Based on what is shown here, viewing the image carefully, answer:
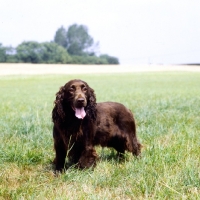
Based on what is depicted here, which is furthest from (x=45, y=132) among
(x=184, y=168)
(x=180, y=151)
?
(x=184, y=168)

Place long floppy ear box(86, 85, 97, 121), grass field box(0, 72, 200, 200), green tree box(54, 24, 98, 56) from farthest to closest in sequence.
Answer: green tree box(54, 24, 98, 56) < long floppy ear box(86, 85, 97, 121) < grass field box(0, 72, 200, 200)

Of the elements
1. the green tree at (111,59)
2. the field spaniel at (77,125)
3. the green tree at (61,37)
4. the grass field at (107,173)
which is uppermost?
the green tree at (61,37)

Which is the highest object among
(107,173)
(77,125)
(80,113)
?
(80,113)

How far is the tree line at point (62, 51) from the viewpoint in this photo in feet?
169

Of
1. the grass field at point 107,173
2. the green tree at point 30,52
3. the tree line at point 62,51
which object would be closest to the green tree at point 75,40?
the tree line at point 62,51

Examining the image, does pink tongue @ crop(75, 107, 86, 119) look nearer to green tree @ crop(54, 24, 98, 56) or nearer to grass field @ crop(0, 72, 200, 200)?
grass field @ crop(0, 72, 200, 200)

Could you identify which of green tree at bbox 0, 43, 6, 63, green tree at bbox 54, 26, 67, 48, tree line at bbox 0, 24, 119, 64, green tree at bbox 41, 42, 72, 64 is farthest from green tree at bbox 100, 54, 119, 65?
green tree at bbox 0, 43, 6, 63

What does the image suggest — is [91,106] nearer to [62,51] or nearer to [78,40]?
[62,51]

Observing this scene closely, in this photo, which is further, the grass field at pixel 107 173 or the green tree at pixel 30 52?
the green tree at pixel 30 52

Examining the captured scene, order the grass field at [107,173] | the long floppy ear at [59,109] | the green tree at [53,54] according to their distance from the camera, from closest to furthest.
Result: the grass field at [107,173], the long floppy ear at [59,109], the green tree at [53,54]

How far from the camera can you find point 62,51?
6103 centimetres

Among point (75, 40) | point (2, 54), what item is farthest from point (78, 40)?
point (2, 54)

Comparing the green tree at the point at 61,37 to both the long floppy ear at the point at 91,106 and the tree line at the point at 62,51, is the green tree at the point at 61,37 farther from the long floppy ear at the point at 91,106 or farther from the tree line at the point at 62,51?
the long floppy ear at the point at 91,106

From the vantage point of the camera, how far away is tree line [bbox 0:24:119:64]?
51.7 m
